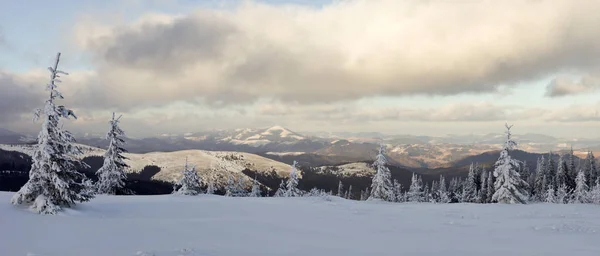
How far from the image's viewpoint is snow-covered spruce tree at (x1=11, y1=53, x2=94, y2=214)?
54.6 feet

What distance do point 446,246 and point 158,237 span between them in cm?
1044

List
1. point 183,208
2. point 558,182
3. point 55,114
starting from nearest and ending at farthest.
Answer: point 55,114 < point 183,208 < point 558,182

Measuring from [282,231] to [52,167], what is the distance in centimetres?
1043

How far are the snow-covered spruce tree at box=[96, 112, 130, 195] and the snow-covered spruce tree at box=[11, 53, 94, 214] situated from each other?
1023 inches

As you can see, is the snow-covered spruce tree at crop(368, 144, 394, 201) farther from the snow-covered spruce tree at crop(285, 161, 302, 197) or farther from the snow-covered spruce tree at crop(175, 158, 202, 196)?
the snow-covered spruce tree at crop(175, 158, 202, 196)

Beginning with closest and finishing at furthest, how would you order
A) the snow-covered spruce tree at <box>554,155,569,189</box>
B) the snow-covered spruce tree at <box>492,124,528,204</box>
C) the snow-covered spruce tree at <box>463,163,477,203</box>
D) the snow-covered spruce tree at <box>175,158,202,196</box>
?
the snow-covered spruce tree at <box>492,124,528,204</box> → the snow-covered spruce tree at <box>175,158,202,196</box> → the snow-covered spruce tree at <box>554,155,569,189</box> → the snow-covered spruce tree at <box>463,163,477,203</box>

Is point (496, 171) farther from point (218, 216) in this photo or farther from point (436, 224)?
point (218, 216)

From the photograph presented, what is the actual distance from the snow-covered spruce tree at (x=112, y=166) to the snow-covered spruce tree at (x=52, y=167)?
2598 centimetres

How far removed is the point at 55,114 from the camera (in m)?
17.8

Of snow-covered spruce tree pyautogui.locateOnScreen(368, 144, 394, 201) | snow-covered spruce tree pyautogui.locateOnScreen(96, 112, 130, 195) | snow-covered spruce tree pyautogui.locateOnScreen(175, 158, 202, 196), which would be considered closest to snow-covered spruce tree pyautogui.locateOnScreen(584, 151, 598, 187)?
snow-covered spruce tree pyautogui.locateOnScreen(368, 144, 394, 201)

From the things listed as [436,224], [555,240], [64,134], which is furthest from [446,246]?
[64,134]

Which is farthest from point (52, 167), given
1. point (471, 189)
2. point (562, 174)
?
point (562, 174)

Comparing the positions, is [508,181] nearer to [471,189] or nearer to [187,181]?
[187,181]

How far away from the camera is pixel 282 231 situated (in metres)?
16.7
